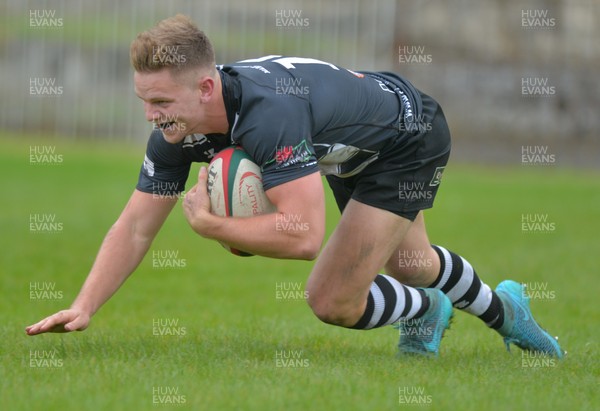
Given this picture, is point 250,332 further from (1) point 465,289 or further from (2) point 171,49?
(2) point 171,49

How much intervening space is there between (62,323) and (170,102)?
4.47 feet

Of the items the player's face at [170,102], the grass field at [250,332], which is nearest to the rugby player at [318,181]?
the player's face at [170,102]

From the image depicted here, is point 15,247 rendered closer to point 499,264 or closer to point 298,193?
point 499,264

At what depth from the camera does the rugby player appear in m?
5.21

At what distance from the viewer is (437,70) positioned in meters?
26.1

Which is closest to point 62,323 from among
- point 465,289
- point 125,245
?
point 125,245

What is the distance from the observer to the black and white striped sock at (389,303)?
20.2 ft

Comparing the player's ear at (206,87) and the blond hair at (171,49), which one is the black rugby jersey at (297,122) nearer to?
the player's ear at (206,87)

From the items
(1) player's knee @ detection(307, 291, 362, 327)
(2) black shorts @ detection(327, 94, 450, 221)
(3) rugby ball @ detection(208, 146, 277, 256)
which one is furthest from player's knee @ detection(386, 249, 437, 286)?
(3) rugby ball @ detection(208, 146, 277, 256)

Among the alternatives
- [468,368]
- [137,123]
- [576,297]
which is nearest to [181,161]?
[468,368]

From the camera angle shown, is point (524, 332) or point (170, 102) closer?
point (170, 102)

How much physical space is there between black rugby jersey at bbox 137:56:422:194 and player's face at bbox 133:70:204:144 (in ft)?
0.59

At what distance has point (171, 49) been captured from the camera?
5160 millimetres

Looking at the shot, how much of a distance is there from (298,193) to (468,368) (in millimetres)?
1602
